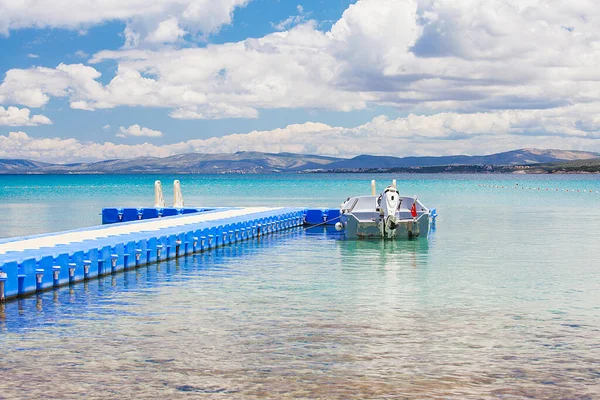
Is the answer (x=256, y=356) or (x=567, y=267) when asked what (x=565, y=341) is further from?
(x=567, y=267)

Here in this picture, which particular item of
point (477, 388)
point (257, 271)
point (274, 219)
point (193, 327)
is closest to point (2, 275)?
point (193, 327)

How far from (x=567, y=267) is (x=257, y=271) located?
10.7 metres

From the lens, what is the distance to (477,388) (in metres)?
12.5

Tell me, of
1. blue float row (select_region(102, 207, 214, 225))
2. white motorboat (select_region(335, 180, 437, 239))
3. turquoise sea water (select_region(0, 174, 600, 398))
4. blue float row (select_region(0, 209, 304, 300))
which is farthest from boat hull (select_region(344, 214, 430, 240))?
blue float row (select_region(102, 207, 214, 225))

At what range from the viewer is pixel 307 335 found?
16.5 meters

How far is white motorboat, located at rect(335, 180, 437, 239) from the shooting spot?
130 feet

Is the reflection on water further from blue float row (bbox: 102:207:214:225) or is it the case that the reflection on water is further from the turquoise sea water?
blue float row (bbox: 102:207:214:225)

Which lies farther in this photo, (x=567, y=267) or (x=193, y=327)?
(x=567, y=267)

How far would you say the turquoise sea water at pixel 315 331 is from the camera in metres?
12.8

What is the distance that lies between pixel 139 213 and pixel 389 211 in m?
19.1

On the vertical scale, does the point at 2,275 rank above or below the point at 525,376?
above

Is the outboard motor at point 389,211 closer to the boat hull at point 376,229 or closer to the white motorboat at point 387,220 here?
the white motorboat at point 387,220

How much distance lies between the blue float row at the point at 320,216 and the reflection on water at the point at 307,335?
22585 millimetres

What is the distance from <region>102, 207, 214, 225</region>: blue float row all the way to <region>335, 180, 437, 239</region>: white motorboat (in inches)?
537
